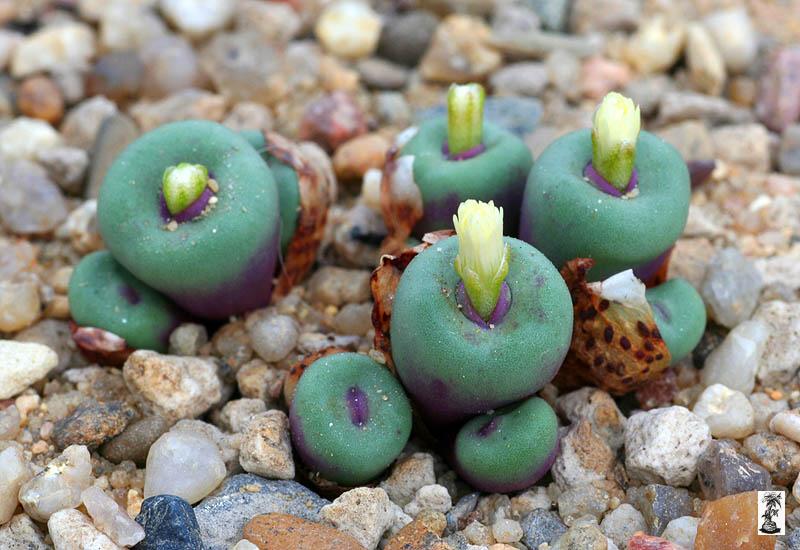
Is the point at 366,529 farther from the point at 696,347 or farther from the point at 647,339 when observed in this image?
the point at 696,347

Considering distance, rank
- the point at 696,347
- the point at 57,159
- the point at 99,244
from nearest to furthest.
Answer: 1. the point at 696,347
2. the point at 99,244
3. the point at 57,159

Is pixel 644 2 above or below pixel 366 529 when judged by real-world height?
above

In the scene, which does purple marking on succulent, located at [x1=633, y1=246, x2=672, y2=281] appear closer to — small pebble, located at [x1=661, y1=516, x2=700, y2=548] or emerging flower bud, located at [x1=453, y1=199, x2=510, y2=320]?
emerging flower bud, located at [x1=453, y1=199, x2=510, y2=320]

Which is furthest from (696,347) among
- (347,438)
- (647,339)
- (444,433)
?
(347,438)

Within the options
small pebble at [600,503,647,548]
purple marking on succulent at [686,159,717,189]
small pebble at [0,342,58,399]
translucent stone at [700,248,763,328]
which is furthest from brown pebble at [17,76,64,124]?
small pebble at [600,503,647,548]

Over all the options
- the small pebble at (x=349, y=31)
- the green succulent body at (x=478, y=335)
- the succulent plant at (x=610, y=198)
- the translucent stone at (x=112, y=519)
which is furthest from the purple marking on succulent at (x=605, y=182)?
the small pebble at (x=349, y=31)

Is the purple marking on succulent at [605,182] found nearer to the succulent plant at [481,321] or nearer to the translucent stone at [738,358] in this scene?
the succulent plant at [481,321]

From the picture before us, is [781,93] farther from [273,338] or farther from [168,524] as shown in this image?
[168,524]
